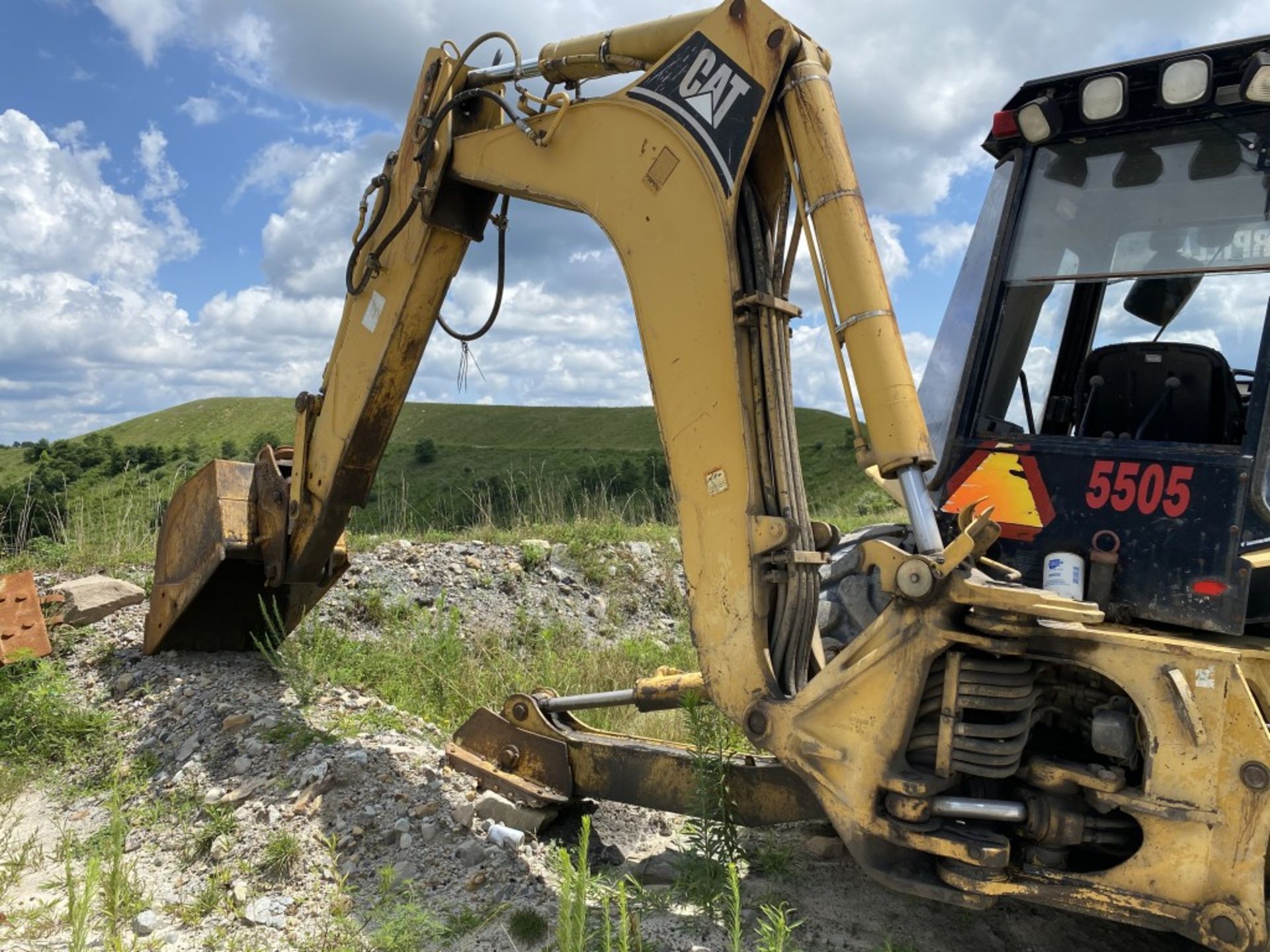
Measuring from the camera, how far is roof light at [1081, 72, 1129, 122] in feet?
10.4

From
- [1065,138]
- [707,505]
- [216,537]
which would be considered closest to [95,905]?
[216,537]

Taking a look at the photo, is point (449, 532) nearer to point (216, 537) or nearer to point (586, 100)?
point (216, 537)

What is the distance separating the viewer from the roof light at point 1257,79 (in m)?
2.90

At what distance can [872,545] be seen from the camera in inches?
109

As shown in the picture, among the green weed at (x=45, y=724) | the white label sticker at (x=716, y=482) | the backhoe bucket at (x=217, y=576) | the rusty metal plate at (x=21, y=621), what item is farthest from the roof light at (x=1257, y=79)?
the rusty metal plate at (x=21, y=621)

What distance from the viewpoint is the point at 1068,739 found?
2990 mm

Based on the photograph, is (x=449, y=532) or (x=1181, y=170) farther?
(x=449, y=532)

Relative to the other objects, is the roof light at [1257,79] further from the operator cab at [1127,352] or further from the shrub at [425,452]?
the shrub at [425,452]

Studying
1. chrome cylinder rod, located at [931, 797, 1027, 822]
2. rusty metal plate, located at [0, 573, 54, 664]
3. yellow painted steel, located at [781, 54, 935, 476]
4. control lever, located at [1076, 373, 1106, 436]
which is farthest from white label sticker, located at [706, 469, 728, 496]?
rusty metal plate, located at [0, 573, 54, 664]

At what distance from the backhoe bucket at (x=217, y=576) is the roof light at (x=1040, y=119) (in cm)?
360

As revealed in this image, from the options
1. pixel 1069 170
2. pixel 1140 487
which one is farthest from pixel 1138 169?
pixel 1140 487

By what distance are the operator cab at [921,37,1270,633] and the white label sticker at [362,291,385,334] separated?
2.28 metres

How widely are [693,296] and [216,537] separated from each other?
3008mm

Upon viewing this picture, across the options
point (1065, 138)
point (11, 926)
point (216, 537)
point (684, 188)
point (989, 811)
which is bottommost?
point (11, 926)
